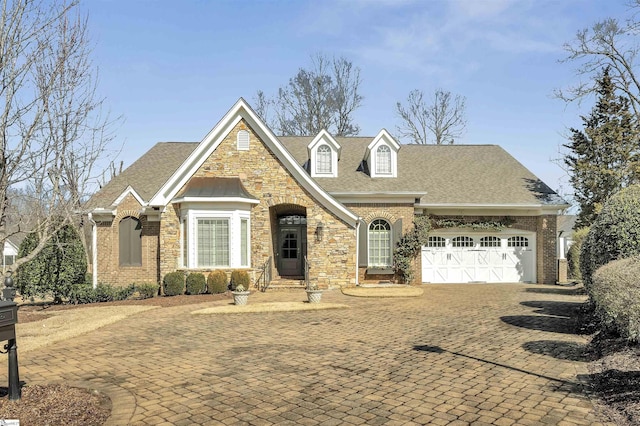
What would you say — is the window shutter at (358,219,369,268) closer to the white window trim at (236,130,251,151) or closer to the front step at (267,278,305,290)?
the front step at (267,278,305,290)

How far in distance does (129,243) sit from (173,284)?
4.31 meters

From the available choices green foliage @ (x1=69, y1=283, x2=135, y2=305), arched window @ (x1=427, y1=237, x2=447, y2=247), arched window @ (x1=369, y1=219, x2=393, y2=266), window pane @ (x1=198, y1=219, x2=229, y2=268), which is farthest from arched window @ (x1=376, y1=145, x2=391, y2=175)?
green foliage @ (x1=69, y1=283, x2=135, y2=305)

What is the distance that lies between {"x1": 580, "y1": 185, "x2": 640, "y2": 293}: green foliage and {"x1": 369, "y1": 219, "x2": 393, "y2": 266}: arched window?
963 cm

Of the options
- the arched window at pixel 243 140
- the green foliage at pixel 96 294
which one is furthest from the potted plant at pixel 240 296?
the arched window at pixel 243 140

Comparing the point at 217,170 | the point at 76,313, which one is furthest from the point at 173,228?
the point at 76,313

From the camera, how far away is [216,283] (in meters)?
16.2

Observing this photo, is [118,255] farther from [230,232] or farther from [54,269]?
[230,232]

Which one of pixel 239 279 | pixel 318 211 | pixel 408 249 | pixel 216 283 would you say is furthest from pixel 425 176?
pixel 216 283

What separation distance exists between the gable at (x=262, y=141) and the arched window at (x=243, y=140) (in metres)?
0.31

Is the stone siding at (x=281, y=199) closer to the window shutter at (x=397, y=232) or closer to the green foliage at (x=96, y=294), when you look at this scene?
the window shutter at (x=397, y=232)

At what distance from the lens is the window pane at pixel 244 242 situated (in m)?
17.2

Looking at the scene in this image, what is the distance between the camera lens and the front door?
2042cm

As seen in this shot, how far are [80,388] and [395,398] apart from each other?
4.24 meters

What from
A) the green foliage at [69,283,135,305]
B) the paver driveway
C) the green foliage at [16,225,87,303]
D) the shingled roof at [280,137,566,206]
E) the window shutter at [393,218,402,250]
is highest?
the shingled roof at [280,137,566,206]
